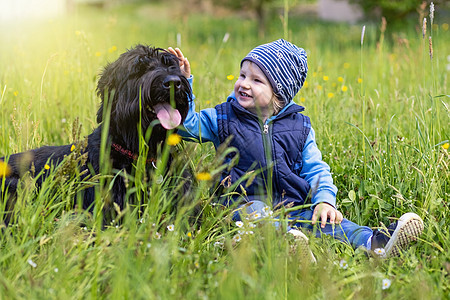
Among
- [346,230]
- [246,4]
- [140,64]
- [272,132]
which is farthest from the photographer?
[246,4]

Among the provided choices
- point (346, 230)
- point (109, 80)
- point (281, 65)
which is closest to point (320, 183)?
point (346, 230)

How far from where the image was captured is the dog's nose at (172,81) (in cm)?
266

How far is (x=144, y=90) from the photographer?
8.62 feet

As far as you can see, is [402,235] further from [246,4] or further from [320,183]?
[246,4]

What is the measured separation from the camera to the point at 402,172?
3.24 m

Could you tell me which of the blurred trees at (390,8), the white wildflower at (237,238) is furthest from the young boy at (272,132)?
the blurred trees at (390,8)

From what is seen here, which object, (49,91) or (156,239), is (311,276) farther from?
(49,91)

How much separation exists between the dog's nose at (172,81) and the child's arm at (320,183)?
0.93 meters

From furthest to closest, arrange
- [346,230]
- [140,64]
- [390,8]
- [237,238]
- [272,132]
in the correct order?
[390,8]
[272,132]
[346,230]
[140,64]
[237,238]

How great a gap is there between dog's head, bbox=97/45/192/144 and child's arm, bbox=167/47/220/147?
165 mm

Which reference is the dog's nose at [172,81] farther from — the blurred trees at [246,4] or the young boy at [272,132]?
the blurred trees at [246,4]

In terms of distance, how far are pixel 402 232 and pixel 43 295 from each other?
5.64 feet

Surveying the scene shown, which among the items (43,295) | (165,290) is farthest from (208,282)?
(43,295)

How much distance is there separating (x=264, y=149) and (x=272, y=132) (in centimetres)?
13
